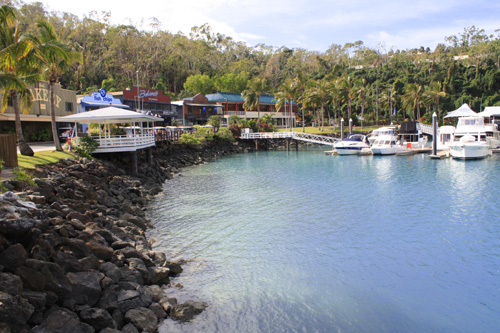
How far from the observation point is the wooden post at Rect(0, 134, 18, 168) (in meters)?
17.5

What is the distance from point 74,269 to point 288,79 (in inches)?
2640

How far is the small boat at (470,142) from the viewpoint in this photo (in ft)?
134

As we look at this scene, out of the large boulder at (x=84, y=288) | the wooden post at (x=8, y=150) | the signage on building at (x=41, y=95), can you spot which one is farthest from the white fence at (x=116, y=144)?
the large boulder at (x=84, y=288)

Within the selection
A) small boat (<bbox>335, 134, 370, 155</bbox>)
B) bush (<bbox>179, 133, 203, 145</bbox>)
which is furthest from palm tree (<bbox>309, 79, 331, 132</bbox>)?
bush (<bbox>179, 133, 203, 145</bbox>)

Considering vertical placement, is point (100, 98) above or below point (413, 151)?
above

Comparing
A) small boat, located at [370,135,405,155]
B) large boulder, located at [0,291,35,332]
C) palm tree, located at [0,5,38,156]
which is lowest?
large boulder, located at [0,291,35,332]

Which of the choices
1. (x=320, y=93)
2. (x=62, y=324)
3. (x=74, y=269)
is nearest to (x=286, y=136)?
(x=320, y=93)

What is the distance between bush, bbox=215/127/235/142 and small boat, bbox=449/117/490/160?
1231 inches

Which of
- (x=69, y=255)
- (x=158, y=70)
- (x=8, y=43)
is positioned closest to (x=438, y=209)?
(x=69, y=255)

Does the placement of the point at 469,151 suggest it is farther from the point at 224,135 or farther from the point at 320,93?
the point at 320,93

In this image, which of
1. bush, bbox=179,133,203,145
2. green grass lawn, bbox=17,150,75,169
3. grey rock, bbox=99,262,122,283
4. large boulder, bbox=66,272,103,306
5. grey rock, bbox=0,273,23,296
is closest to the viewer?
grey rock, bbox=0,273,23,296

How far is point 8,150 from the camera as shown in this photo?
17641mm

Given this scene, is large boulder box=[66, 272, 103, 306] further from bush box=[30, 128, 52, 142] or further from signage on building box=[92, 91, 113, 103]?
signage on building box=[92, 91, 113, 103]

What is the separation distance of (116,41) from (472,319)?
286 feet
